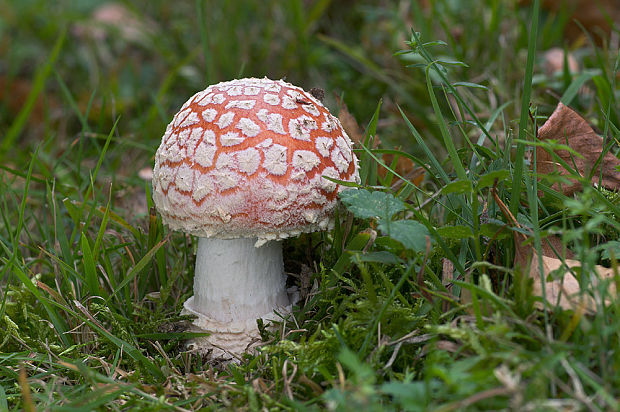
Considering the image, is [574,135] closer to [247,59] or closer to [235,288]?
[235,288]

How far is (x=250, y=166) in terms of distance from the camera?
1.93m

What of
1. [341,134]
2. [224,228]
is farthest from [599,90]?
[224,228]

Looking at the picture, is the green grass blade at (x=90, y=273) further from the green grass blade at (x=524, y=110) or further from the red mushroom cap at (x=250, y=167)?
the green grass blade at (x=524, y=110)

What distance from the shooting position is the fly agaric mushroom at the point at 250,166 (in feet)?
6.35

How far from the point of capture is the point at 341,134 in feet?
7.15

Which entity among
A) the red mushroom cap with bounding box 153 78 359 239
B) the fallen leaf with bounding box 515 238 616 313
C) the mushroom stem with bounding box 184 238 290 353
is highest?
the red mushroom cap with bounding box 153 78 359 239

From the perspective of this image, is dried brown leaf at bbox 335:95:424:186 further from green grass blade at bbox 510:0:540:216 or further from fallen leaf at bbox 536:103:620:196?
green grass blade at bbox 510:0:540:216

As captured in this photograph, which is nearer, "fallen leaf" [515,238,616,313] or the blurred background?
"fallen leaf" [515,238,616,313]

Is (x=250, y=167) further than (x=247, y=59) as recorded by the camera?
No

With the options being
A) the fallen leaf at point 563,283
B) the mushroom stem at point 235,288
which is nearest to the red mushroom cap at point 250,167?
the mushroom stem at point 235,288

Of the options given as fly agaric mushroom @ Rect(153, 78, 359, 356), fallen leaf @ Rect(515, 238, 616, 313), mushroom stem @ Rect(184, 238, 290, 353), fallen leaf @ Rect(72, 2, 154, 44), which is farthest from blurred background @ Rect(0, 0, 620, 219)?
fallen leaf @ Rect(515, 238, 616, 313)

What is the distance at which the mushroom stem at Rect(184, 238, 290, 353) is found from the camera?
2.29m

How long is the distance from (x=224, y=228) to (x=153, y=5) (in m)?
4.98

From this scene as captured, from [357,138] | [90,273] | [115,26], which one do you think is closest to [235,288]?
[90,273]
